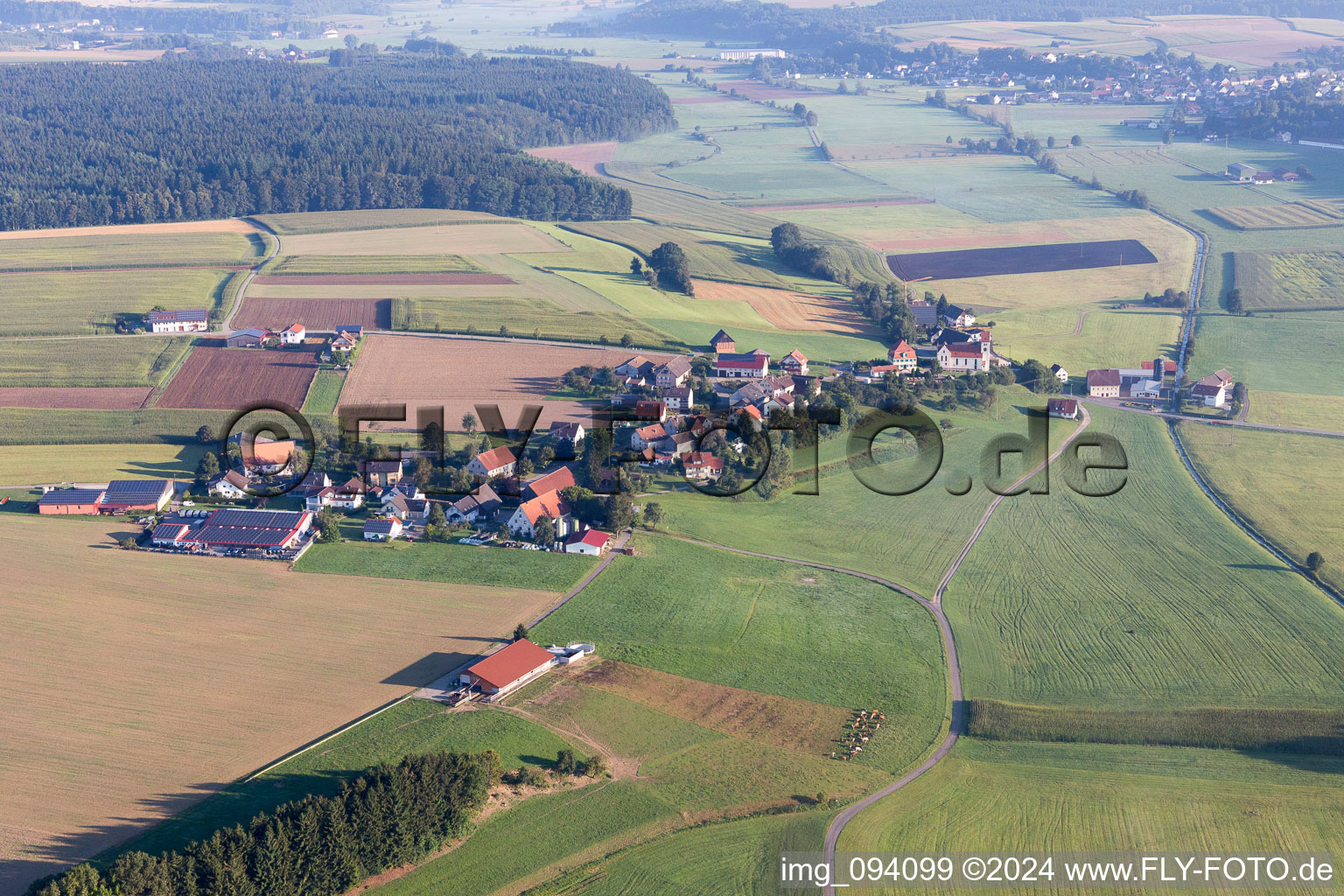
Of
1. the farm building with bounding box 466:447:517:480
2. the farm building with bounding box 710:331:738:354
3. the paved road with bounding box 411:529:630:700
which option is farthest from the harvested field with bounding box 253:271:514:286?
the paved road with bounding box 411:529:630:700

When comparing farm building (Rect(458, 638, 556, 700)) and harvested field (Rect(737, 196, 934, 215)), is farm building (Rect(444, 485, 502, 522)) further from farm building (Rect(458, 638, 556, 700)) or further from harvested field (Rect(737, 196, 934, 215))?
harvested field (Rect(737, 196, 934, 215))

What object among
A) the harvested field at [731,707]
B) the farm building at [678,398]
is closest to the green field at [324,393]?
the farm building at [678,398]

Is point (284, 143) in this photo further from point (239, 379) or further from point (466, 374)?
point (466, 374)

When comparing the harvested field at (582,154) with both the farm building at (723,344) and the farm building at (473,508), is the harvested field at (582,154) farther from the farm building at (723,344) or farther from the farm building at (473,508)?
the farm building at (473,508)

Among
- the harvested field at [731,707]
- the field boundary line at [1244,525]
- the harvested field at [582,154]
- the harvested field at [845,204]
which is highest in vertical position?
the harvested field at [582,154]

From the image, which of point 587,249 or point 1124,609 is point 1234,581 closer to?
point 1124,609

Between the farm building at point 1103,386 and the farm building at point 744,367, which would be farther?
the farm building at point 1103,386
